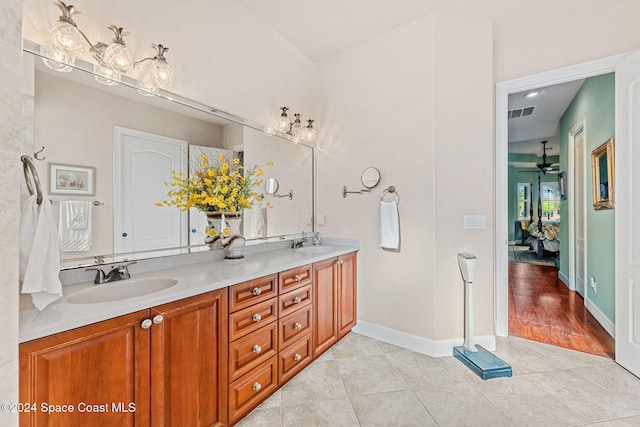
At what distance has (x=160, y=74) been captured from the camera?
1693 millimetres

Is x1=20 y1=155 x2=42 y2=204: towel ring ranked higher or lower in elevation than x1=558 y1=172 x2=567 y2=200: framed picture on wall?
lower

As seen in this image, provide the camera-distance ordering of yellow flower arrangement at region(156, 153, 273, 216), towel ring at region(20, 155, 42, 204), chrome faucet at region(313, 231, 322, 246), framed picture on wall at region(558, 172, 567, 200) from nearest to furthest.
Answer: towel ring at region(20, 155, 42, 204) → yellow flower arrangement at region(156, 153, 273, 216) → chrome faucet at region(313, 231, 322, 246) → framed picture on wall at region(558, 172, 567, 200)

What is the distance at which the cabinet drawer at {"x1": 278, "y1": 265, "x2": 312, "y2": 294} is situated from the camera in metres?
1.84

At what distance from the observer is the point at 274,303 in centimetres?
177

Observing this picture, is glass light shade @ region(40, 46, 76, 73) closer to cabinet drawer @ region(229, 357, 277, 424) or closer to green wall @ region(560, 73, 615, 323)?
cabinet drawer @ region(229, 357, 277, 424)

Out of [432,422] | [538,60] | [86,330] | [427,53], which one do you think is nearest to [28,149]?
[86,330]

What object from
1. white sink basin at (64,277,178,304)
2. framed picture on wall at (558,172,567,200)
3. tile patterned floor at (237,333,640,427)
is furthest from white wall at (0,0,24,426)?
framed picture on wall at (558,172,567,200)

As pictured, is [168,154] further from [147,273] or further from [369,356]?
[369,356]

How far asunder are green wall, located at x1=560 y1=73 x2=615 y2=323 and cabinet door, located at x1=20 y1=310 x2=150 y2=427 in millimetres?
3767

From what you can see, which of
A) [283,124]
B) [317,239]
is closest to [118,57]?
[283,124]

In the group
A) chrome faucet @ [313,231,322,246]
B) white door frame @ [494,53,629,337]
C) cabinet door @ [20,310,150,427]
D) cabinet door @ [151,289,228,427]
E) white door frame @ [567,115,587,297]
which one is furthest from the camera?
white door frame @ [567,115,587,297]

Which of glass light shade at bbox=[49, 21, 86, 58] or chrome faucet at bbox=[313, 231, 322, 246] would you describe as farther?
chrome faucet at bbox=[313, 231, 322, 246]

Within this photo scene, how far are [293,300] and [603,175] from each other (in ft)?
10.9

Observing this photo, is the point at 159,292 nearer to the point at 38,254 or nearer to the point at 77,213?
the point at 38,254
